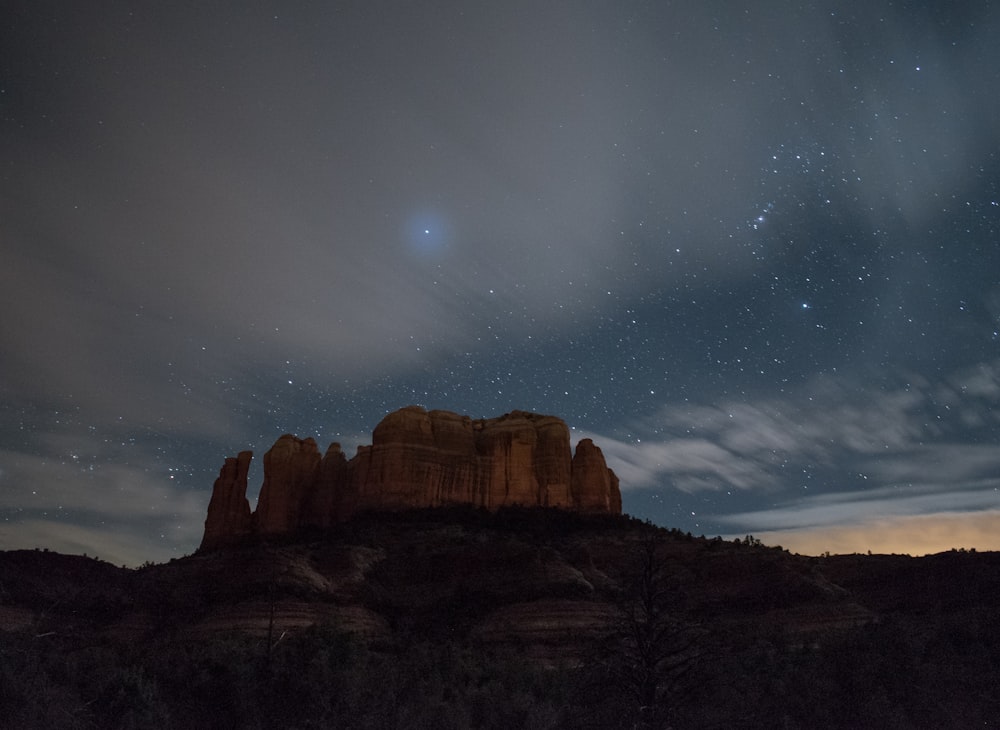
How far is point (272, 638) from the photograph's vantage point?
Answer: 4409 cm

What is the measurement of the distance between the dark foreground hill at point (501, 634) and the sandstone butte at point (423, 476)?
16.9 feet

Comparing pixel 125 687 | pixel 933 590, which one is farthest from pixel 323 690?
pixel 933 590

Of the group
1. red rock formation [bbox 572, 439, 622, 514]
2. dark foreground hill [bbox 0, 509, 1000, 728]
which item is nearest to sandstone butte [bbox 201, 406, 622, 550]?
red rock formation [bbox 572, 439, 622, 514]

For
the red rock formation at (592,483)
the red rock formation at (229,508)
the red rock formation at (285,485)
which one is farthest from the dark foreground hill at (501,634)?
the red rock formation at (229,508)

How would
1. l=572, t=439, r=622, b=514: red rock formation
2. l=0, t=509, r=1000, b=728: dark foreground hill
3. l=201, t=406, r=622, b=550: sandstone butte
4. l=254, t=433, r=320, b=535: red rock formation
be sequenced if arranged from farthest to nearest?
1. l=254, t=433, r=320, b=535: red rock formation
2. l=572, t=439, r=622, b=514: red rock formation
3. l=201, t=406, r=622, b=550: sandstone butte
4. l=0, t=509, r=1000, b=728: dark foreground hill

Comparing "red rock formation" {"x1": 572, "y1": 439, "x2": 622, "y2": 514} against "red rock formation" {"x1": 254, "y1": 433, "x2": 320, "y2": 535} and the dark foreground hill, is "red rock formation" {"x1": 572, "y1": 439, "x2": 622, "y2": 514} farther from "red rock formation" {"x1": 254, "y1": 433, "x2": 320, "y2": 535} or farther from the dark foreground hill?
"red rock formation" {"x1": 254, "y1": 433, "x2": 320, "y2": 535}

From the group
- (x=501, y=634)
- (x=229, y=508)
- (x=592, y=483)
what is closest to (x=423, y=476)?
(x=592, y=483)

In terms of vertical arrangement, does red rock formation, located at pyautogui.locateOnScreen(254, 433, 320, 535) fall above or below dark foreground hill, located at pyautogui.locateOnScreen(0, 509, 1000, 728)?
above

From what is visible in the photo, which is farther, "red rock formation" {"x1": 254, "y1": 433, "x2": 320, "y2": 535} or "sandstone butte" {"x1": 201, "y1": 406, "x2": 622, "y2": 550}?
"red rock formation" {"x1": 254, "y1": 433, "x2": 320, "y2": 535}

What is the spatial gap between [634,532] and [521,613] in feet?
94.4

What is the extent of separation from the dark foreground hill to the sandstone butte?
5.14 metres

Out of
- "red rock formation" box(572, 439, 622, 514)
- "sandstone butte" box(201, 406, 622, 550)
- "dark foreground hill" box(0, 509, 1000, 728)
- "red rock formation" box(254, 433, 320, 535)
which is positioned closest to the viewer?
"dark foreground hill" box(0, 509, 1000, 728)

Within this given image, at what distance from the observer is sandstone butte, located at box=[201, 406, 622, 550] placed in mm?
89312

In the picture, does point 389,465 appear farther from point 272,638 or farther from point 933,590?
point 933,590
